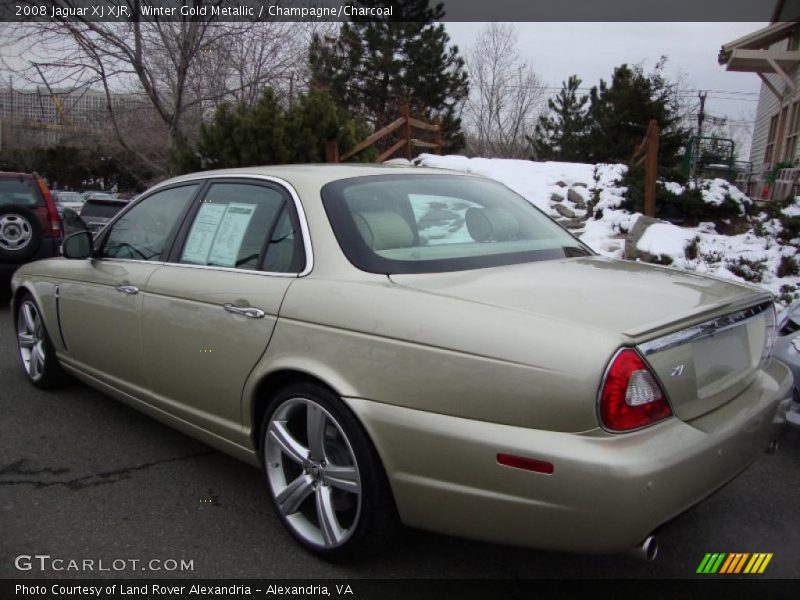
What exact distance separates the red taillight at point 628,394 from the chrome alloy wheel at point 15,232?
7395 mm

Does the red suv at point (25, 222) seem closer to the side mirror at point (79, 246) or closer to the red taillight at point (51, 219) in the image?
the red taillight at point (51, 219)

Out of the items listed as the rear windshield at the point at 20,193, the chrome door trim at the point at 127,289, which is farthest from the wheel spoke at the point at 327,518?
the rear windshield at the point at 20,193

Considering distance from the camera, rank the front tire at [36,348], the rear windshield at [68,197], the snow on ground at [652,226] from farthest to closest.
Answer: the rear windshield at [68,197], the snow on ground at [652,226], the front tire at [36,348]

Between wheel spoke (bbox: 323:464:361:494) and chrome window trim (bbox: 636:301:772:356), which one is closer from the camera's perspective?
chrome window trim (bbox: 636:301:772:356)

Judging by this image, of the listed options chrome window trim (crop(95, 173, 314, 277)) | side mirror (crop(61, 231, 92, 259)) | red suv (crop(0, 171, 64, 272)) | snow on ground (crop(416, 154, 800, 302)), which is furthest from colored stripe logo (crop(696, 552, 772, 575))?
red suv (crop(0, 171, 64, 272))

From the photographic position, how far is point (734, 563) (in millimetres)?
2559

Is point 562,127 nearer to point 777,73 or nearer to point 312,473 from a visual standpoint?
point 777,73

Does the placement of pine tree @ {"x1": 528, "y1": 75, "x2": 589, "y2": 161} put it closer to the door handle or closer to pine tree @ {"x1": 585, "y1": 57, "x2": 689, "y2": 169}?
pine tree @ {"x1": 585, "y1": 57, "x2": 689, "y2": 169}

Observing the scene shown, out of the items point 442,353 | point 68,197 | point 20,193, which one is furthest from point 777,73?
point 68,197

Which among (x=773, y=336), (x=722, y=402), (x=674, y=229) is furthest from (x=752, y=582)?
(x=674, y=229)

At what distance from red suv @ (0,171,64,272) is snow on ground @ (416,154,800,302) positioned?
4.63m

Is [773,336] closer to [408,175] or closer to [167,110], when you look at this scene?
[408,175]

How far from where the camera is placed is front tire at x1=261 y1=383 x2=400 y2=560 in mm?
2295

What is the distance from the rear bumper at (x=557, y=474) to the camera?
1.85 m
